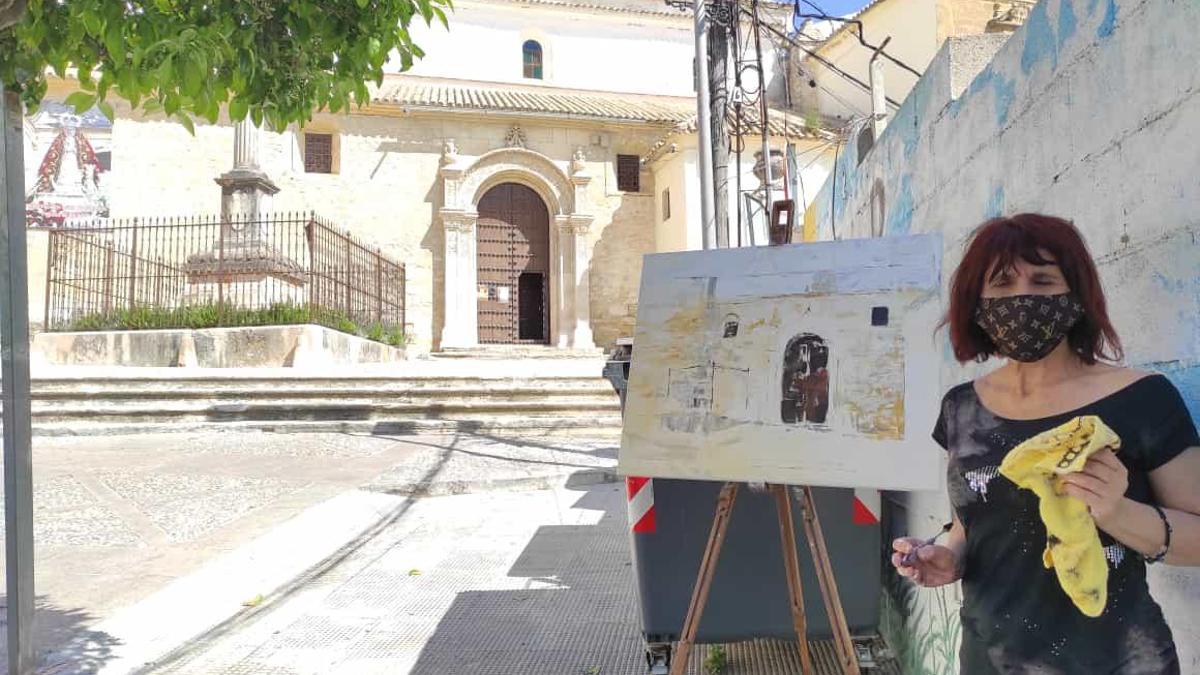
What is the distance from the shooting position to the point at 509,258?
68.8 ft

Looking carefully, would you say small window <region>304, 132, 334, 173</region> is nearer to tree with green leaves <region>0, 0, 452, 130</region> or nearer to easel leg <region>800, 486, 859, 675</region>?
tree with green leaves <region>0, 0, 452, 130</region>

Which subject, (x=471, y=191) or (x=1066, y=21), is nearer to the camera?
(x=1066, y=21)

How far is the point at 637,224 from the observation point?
2130cm

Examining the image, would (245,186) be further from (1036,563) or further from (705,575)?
(1036,563)

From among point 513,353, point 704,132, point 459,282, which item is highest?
point 704,132

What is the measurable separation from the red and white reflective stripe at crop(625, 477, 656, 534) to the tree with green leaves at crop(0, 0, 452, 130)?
1659 mm

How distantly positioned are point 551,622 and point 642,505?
4.63 ft

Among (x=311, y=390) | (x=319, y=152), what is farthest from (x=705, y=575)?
(x=319, y=152)

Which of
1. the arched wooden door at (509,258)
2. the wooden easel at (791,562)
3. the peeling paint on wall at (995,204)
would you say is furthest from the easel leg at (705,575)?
the arched wooden door at (509,258)

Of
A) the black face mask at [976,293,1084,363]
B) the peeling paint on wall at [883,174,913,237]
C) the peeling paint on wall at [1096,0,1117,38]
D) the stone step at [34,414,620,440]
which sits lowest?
the stone step at [34,414,620,440]

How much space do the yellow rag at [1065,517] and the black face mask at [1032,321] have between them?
21 cm

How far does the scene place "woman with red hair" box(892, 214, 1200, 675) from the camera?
3.88 ft

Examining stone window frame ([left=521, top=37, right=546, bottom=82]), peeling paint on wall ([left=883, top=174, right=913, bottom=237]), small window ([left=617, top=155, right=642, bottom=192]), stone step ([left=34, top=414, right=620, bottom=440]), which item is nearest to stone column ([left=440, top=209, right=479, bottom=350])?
small window ([left=617, top=155, right=642, bottom=192])

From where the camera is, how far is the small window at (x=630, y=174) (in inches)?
841
